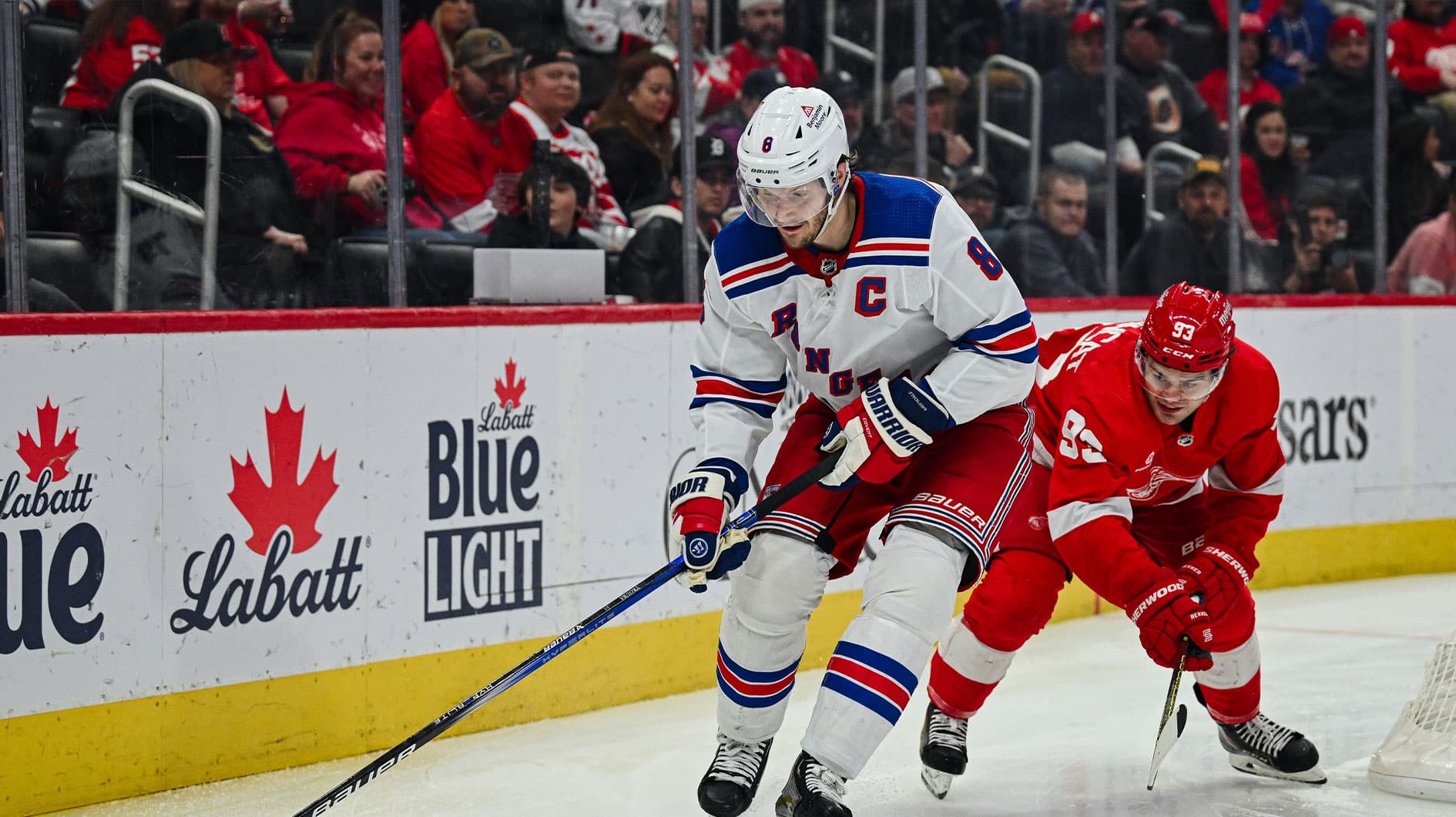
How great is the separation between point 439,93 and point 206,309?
0.90 m

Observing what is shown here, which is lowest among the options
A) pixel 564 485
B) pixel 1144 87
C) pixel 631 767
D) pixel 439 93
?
pixel 631 767

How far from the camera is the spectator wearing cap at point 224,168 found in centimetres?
348

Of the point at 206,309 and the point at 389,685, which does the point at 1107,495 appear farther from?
the point at 206,309

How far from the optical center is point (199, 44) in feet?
11.7

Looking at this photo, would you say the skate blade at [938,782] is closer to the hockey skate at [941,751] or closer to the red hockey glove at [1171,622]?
the hockey skate at [941,751]

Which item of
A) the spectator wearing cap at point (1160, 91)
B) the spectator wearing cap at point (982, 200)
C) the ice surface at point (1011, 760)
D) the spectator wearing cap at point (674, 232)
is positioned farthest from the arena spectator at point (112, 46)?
the spectator wearing cap at point (1160, 91)

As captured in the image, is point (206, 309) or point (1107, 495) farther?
point (206, 309)

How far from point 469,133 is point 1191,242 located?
293 cm

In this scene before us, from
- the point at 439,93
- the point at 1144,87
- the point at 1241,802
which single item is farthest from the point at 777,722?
the point at 1144,87

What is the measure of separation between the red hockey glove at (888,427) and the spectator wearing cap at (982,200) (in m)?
2.66

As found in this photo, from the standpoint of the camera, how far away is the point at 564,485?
4.02m

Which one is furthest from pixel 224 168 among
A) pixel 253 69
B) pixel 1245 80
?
pixel 1245 80

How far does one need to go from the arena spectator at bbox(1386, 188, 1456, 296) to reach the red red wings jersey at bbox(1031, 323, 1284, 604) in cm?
336

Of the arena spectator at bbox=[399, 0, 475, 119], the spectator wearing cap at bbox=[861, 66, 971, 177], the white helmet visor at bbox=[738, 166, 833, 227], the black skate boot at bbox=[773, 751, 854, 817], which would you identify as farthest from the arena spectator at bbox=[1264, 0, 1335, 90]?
the black skate boot at bbox=[773, 751, 854, 817]
